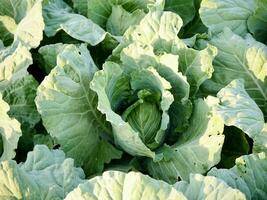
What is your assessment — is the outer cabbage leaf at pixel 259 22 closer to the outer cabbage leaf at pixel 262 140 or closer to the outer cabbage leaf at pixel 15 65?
the outer cabbage leaf at pixel 262 140

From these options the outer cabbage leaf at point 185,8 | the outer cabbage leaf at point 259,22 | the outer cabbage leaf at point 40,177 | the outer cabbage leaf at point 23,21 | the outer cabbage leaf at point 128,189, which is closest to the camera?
the outer cabbage leaf at point 128,189

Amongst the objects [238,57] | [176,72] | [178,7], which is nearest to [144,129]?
[176,72]

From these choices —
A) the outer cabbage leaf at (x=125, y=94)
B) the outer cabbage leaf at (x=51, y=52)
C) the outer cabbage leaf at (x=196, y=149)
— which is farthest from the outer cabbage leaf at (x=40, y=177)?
the outer cabbage leaf at (x=51, y=52)

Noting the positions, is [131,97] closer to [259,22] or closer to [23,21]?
[23,21]

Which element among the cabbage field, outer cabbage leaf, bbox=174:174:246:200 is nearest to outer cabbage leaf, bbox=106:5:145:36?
the cabbage field

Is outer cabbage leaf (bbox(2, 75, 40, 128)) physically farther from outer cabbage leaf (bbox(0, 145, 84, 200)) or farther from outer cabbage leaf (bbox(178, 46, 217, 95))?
outer cabbage leaf (bbox(178, 46, 217, 95))

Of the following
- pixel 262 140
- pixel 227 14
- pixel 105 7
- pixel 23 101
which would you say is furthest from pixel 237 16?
pixel 23 101
